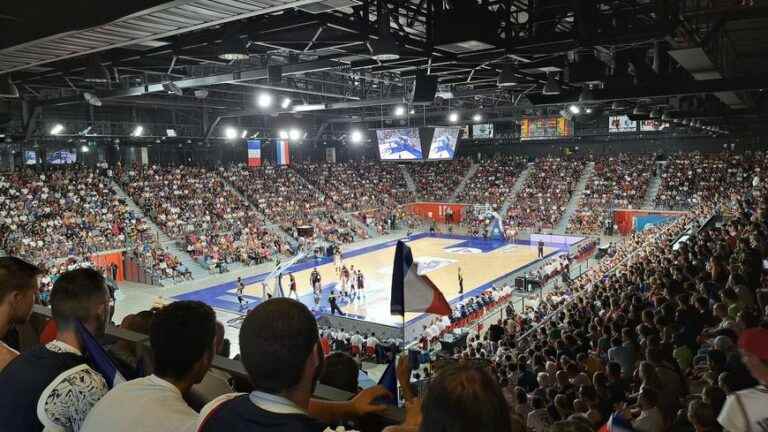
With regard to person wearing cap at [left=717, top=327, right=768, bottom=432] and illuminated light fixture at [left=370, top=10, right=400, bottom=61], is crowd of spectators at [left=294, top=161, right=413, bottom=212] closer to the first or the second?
illuminated light fixture at [left=370, top=10, right=400, bottom=61]

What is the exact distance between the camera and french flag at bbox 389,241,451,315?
15.0ft

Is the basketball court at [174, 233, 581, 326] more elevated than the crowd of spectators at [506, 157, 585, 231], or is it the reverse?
the crowd of spectators at [506, 157, 585, 231]

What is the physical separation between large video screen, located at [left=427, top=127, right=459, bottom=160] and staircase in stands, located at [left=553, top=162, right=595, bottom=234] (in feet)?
31.4

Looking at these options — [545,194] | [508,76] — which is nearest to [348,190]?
[545,194]

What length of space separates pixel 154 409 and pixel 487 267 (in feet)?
92.8

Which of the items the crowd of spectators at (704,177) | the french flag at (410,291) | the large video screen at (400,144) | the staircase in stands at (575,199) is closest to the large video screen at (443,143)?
the large video screen at (400,144)

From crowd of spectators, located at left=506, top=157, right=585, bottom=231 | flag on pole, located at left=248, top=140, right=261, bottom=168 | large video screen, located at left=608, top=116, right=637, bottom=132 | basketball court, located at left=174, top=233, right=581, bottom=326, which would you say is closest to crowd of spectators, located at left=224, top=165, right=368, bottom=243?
flag on pole, located at left=248, top=140, right=261, bottom=168

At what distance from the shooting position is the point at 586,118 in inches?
825

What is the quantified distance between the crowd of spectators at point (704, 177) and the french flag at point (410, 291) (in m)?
35.7

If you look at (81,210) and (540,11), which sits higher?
(540,11)

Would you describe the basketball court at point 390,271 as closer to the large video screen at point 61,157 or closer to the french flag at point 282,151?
the french flag at point 282,151

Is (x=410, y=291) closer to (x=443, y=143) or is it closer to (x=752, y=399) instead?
(x=752, y=399)

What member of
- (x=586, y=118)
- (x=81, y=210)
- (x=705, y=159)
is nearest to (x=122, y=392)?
(x=586, y=118)

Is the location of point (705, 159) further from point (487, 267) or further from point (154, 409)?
point (154, 409)
